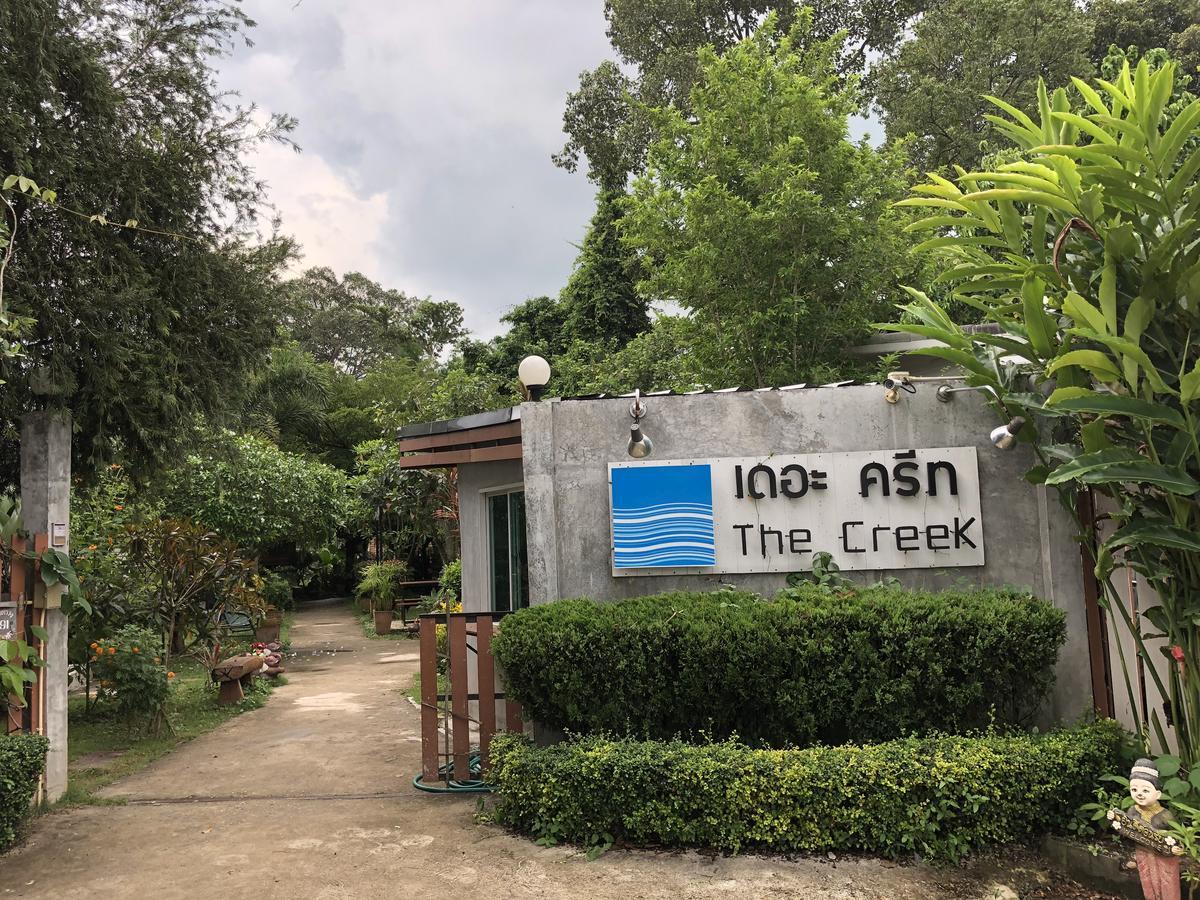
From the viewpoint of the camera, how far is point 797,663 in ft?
16.2

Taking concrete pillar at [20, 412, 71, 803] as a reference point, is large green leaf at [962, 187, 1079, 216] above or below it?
above

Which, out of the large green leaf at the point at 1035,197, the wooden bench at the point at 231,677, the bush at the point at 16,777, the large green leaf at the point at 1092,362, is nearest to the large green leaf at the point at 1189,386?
the large green leaf at the point at 1092,362

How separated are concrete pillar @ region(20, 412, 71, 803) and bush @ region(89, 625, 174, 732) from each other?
190 cm

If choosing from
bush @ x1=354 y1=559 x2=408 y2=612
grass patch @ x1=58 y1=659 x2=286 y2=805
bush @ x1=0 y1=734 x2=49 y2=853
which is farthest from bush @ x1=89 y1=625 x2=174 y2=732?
bush @ x1=354 y1=559 x2=408 y2=612

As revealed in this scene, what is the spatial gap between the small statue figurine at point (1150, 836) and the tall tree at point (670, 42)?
18.9 m

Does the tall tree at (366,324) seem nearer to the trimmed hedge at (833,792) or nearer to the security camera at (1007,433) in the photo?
the security camera at (1007,433)

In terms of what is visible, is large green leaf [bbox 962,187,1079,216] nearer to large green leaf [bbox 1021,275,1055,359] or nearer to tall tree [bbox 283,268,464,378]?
large green leaf [bbox 1021,275,1055,359]

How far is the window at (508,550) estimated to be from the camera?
759 centimetres

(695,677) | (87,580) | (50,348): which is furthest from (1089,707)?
(87,580)

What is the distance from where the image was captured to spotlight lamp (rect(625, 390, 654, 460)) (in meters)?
5.88

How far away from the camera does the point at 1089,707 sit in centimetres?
528

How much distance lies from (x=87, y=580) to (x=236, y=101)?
552cm

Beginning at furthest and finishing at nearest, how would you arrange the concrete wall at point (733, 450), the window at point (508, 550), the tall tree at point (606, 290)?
the tall tree at point (606, 290) → the window at point (508, 550) → the concrete wall at point (733, 450)

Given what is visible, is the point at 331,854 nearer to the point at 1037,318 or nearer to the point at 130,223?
the point at 130,223
